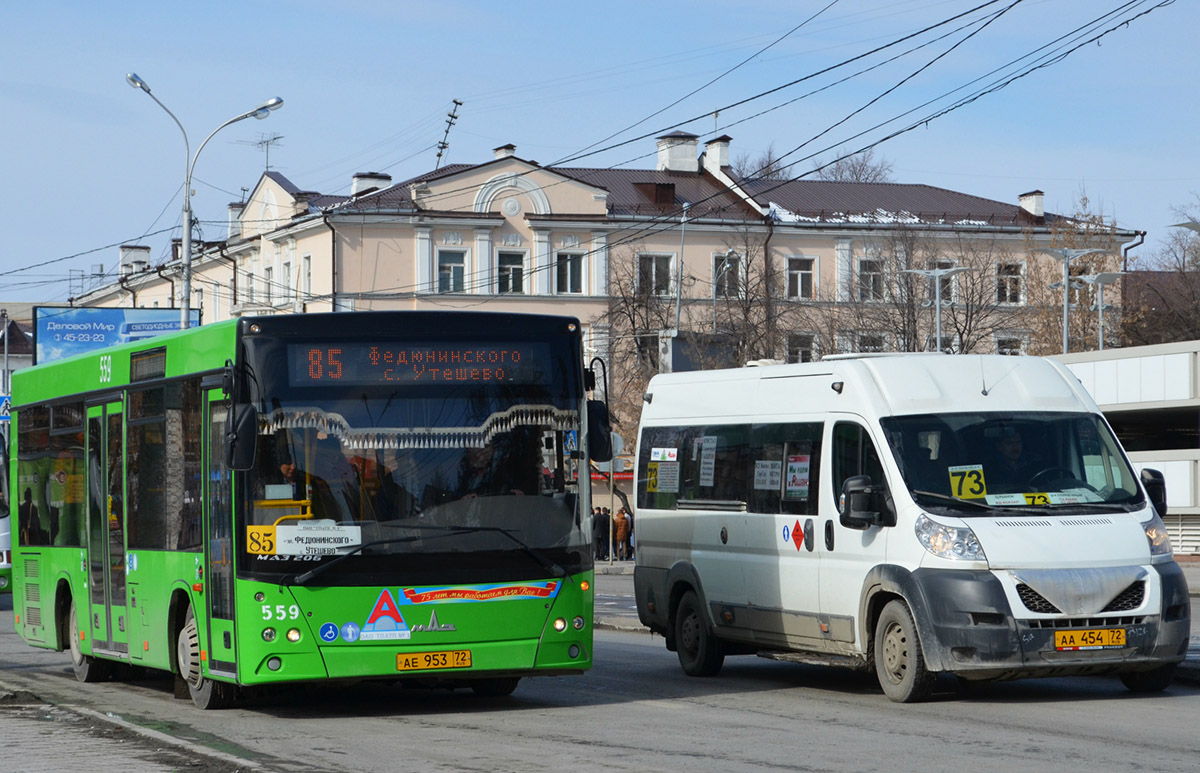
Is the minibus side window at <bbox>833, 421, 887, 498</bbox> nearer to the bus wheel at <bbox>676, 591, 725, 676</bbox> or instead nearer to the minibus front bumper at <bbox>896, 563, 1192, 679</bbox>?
the minibus front bumper at <bbox>896, 563, 1192, 679</bbox>

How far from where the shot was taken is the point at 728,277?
63406 millimetres

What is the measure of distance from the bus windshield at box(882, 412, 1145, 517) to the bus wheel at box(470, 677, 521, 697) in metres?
3.52

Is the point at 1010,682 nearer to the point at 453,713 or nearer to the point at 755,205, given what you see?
the point at 453,713

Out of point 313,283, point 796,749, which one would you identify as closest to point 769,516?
point 796,749

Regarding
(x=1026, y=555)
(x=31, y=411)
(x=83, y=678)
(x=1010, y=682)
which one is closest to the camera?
(x=1026, y=555)

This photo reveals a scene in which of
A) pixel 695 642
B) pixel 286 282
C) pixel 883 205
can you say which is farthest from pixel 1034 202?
pixel 695 642

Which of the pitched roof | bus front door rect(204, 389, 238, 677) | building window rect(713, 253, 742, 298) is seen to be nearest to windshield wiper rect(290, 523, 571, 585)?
bus front door rect(204, 389, 238, 677)

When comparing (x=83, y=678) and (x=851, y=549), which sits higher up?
(x=851, y=549)

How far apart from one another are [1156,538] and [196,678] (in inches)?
277

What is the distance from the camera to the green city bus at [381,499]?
38.3 ft

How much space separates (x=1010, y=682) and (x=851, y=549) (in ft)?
6.91

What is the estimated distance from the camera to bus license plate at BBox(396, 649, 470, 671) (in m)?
11.8

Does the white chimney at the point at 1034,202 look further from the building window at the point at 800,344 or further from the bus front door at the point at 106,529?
the bus front door at the point at 106,529

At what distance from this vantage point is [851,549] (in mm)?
12781
